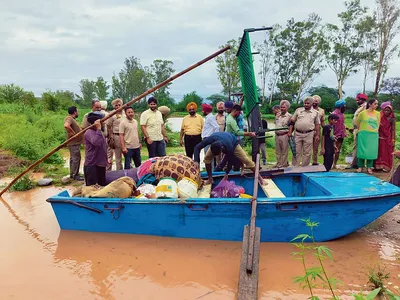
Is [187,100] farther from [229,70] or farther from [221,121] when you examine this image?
[221,121]

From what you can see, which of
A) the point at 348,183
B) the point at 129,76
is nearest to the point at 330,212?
the point at 348,183

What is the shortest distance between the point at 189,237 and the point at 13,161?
20.2 ft

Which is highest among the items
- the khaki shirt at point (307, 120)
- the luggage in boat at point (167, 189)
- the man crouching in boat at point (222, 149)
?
the khaki shirt at point (307, 120)

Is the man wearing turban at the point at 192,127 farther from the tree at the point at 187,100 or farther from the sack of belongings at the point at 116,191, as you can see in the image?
the tree at the point at 187,100

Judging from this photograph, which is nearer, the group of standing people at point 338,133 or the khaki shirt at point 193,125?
the group of standing people at point 338,133

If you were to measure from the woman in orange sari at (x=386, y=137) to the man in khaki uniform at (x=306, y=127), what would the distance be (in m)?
1.39

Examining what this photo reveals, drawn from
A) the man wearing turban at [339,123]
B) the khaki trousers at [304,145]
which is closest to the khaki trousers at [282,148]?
the khaki trousers at [304,145]

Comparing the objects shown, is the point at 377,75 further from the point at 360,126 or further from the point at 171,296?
the point at 171,296

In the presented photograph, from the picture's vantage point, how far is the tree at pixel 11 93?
24.6 metres

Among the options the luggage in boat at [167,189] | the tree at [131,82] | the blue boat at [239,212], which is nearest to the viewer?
the blue boat at [239,212]

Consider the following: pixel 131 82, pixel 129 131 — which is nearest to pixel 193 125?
pixel 129 131

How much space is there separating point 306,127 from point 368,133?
1.30 metres

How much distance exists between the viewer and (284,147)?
641 centimetres

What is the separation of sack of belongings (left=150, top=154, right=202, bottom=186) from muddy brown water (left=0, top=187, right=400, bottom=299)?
82 centimetres
